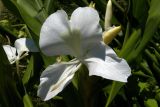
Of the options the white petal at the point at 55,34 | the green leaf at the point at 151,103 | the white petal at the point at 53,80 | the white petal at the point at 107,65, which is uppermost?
the white petal at the point at 55,34

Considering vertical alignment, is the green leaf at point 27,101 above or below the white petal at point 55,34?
below

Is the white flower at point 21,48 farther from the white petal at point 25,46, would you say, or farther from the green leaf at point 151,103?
the green leaf at point 151,103

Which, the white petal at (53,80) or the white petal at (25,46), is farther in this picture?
the white petal at (25,46)

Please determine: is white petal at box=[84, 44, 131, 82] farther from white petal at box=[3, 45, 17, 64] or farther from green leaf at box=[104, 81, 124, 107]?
white petal at box=[3, 45, 17, 64]

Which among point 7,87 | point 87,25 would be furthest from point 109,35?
point 7,87

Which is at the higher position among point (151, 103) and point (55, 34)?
point (55, 34)

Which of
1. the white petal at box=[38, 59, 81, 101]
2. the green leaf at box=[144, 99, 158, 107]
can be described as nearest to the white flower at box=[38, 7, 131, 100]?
the white petal at box=[38, 59, 81, 101]

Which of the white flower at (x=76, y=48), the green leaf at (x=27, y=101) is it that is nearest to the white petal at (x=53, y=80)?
the white flower at (x=76, y=48)

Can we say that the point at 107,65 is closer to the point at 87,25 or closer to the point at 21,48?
the point at 87,25
